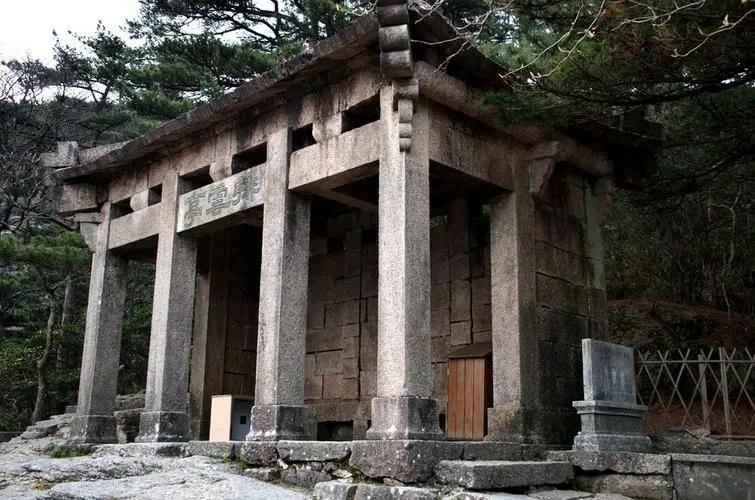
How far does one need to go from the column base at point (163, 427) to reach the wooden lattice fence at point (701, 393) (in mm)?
6009

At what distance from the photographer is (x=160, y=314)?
9.49 metres

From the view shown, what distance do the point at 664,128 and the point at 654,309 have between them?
4.26m

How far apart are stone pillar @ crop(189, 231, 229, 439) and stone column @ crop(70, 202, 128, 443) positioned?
3.72ft

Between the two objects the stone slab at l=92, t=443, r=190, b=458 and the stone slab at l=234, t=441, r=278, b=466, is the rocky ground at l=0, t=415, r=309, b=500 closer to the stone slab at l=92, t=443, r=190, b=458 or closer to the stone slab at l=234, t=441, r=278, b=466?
the stone slab at l=234, t=441, r=278, b=466

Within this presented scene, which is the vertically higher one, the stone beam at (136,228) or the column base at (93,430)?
the stone beam at (136,228)

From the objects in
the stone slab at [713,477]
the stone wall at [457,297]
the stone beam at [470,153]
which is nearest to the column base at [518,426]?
the stone wall at [457,297]

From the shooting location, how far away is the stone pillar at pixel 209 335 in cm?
1078

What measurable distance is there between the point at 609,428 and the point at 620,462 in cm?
50

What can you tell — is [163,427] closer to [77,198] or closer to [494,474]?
[77,198]

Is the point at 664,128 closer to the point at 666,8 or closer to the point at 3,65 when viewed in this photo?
the point at 666,8

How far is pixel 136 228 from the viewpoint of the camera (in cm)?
1045

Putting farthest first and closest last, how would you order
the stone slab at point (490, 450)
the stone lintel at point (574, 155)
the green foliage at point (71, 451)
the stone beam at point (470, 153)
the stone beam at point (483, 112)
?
the green foliage at point (71, 451) → the stone lintel at point (574, 155) → the stone beam at point (470, 153) → the stone beam at point (483, 112) → the stone slab at point (490, 450)

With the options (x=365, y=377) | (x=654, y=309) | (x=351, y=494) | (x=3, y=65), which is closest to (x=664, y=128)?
(x=654, y=309)

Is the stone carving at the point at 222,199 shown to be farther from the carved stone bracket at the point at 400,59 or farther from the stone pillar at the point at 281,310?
the carved stone bracket at the point at 400,59
